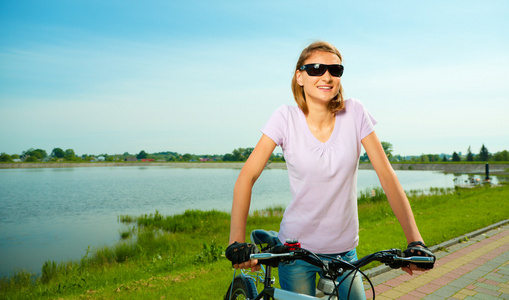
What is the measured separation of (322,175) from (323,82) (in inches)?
20.1

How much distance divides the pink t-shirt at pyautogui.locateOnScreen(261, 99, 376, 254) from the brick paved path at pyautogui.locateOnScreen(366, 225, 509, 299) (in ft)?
8.23

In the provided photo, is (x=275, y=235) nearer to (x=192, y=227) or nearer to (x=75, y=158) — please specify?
(x=192, y=227)

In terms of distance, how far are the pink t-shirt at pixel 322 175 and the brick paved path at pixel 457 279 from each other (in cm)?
251

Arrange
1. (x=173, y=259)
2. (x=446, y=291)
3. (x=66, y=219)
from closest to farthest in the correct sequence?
1. (x=446, y=291)
2. (x=173, y=259)
3. (x=66, y=219)

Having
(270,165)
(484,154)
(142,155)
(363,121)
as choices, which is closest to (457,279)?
(363,121)

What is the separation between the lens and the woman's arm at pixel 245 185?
1.75 metres

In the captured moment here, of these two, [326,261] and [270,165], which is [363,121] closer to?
[326,261]

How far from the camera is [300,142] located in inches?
69.0

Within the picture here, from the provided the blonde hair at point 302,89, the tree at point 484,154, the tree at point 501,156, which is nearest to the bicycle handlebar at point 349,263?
the blonde hair at point 302,89

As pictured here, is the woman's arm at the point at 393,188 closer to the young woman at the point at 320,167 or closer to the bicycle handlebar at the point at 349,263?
the young woman at the point at 320,167

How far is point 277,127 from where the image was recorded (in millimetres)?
1799

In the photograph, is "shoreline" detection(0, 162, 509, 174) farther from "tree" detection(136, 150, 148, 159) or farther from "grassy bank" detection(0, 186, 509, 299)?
"grassy bank" detection(0, 186, 509, 299)

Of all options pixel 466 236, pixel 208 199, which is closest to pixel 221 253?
pixel 466 236

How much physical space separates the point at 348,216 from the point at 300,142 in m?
0.46
